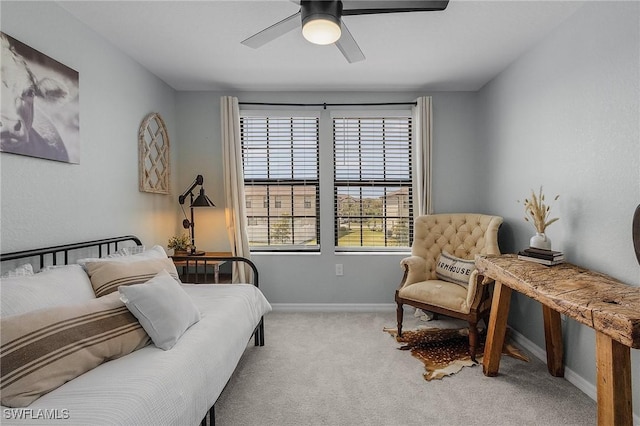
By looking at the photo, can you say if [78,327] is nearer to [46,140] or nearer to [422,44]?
[46,140]

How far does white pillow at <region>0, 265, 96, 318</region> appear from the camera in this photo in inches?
53.0

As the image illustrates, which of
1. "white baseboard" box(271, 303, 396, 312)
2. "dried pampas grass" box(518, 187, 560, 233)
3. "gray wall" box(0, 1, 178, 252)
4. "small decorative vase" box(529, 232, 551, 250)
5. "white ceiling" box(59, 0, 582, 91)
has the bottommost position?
"white baseboard" box(271, 303, 396, 312)

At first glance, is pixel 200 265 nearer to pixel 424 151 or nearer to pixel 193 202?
pixel 193 202

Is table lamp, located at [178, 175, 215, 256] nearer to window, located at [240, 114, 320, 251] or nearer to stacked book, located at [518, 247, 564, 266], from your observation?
window, located at [240, 114, 320, 251]

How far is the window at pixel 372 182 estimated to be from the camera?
3.78m

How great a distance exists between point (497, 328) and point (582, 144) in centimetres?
136

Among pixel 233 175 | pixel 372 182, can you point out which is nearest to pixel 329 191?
pixel 372 182

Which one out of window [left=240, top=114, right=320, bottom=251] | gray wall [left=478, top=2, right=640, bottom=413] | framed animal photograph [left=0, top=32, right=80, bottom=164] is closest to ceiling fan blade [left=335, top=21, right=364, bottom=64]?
gray wall [left=478, top=2, right=640, bottom=413]

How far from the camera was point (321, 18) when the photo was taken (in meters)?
1.62

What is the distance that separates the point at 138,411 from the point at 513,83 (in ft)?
11.7

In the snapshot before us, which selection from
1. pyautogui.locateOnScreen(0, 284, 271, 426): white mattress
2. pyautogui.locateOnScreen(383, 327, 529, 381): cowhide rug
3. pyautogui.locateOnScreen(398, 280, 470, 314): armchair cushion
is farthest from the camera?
pyautogui.locateOnScreen(398, 280, 470, 314): armchair cushion

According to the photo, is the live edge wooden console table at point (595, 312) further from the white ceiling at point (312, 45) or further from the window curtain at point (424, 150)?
the white ceiling at point (312, 45)

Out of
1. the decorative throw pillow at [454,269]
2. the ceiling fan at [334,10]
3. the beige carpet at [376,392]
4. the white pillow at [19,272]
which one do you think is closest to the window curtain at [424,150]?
the decorative throw pillow at [454,269]

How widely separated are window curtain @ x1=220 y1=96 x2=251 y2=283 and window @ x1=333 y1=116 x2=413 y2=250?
42.8 inches
